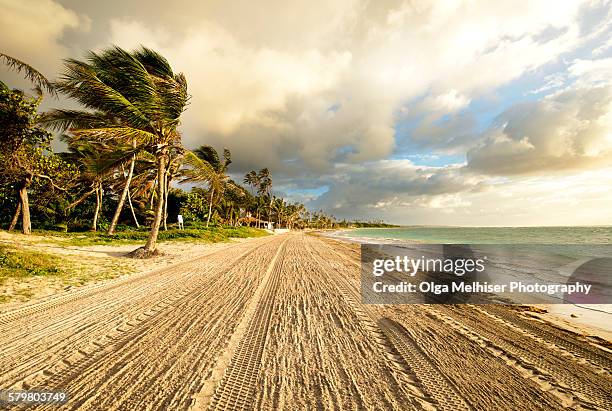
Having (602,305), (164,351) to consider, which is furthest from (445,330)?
(602,305)

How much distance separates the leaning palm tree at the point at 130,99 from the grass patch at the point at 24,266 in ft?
10.3

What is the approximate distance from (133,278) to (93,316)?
2737mm

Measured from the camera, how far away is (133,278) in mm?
5973

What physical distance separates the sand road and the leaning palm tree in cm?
658

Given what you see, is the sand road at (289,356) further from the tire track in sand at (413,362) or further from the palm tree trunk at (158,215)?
the palm tree trunk at (158,215)

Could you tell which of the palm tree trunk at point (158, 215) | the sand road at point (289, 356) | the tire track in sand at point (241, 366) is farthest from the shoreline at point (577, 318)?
the palm tree trunk at point (158, 215)

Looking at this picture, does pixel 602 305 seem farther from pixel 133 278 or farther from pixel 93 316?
pixel 133 278

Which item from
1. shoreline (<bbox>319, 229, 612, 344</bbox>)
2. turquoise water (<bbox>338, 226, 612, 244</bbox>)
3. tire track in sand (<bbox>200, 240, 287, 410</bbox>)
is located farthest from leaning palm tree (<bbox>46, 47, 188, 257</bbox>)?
turquoise water (<bbox>338, 226, 612, 244</bbox>)

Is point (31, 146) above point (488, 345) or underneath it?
above

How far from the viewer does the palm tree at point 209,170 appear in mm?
11090

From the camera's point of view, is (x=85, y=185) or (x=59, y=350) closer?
(x=59, y=350)

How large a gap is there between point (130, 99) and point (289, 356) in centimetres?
1139

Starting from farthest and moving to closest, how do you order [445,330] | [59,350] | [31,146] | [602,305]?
[31,146], [602,305], [445,330], [59,350]

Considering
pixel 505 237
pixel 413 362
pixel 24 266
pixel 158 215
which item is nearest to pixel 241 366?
pixel 413 362
